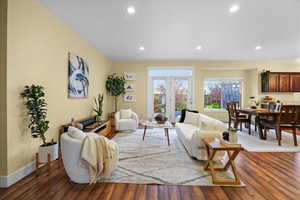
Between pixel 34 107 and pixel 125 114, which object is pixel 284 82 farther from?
pixel 34 107

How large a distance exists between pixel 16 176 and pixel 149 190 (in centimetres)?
197

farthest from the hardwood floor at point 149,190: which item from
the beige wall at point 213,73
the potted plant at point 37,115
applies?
the beige wall at point 213,73

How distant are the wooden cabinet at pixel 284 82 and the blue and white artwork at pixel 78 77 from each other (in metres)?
7.76

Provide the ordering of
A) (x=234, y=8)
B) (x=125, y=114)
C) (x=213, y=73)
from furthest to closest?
(x=213, y=73), (x=125, y=114), (x=234, y=8)

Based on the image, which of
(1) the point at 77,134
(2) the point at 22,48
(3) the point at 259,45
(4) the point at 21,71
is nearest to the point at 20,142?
(1) the point at 77,134

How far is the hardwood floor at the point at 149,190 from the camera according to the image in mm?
1854

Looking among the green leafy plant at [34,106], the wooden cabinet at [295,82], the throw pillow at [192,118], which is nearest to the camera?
the green leafy plant at [34,106]

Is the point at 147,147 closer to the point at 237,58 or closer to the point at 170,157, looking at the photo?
the point at 170,157

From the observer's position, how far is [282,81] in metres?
6.25

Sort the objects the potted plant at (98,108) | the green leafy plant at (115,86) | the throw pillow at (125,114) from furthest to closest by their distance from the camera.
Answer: the green leafy plant at (115,86), the throw pillow at (125,114), the potted plant at (98,108)

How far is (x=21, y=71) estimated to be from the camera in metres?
2.20

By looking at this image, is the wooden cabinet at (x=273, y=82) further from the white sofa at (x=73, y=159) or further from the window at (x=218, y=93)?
the white sofa at (x=73, y=159)

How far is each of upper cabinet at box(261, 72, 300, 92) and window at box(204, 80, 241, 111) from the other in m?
1.21

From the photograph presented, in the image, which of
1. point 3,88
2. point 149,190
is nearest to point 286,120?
point 149,190
